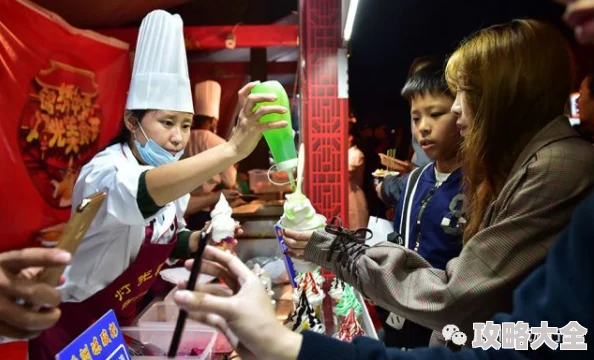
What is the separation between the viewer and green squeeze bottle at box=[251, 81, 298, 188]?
3.64 feet

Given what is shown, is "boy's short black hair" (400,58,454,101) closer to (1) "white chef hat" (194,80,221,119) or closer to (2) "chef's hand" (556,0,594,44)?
(2) "chef's hand" (556,0,594,44)

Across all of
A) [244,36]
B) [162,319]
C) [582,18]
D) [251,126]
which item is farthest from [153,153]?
[244,36]

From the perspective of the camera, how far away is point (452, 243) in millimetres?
1428

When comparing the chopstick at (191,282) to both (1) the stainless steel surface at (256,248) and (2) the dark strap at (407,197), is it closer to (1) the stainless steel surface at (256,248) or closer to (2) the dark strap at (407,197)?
(2) the dark strap at (407,197)

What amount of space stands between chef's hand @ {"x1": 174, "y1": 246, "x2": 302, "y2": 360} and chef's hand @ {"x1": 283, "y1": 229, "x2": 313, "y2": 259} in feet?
1.86

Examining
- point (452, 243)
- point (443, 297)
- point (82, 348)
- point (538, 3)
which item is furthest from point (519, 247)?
point (538, 3)

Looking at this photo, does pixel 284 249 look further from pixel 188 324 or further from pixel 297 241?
pixel 188 324

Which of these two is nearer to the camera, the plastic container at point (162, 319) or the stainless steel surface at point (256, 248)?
the plastic container at point (162, 319)

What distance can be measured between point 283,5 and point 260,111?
486 cm

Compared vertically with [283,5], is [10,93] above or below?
below

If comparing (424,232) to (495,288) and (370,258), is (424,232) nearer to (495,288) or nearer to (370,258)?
(370,258)

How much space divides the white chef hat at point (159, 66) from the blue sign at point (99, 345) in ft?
1.98

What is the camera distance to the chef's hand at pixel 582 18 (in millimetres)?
574

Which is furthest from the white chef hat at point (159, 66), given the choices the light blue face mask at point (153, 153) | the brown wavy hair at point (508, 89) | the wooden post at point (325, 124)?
the wooden post at point (325, 124)
